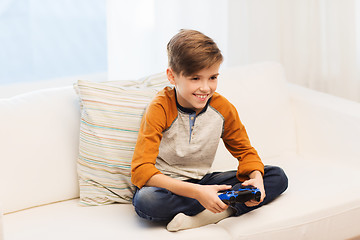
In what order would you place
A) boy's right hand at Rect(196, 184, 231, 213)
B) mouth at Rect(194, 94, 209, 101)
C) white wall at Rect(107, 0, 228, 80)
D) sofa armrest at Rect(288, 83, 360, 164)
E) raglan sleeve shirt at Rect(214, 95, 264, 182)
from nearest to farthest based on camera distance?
boy's right hand at Rect(196, 184, 231, 213) < mouth at Rect(194, 94, 209, 101) < raglan sleeve shirt at Rect(214, 95, 264, 182) < sofa armrest at Rect(288, 83, 360, 164) < white wall at Rect(107, 0, 228, 80)

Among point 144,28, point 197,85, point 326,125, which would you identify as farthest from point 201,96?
point 144,28

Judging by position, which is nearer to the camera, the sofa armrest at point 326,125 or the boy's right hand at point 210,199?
the boy's right hand at point 210,199

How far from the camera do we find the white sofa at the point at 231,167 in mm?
1521

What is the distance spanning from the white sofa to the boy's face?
387 mm

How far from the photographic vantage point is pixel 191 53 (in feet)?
4.93

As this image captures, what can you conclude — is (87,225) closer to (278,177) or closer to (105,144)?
(105,144)

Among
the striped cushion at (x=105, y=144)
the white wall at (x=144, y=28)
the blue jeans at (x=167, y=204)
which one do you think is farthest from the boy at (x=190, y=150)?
the white wall at (x=144, y=28)

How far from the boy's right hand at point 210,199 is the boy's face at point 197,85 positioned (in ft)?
0.87

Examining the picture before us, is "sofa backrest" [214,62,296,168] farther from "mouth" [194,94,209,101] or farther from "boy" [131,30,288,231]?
"mouth" [194,94,209,101]

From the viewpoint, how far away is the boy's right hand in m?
1.45

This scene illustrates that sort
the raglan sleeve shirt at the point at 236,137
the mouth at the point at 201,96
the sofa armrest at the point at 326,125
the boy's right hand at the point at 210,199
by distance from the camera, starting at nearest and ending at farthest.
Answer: the boy's right hand at the point at 210,199 < the mouth at the point at 201,96 < the raglan sleeve shirt at the point at 236,137 < the sofa armrest at the point at 326,125

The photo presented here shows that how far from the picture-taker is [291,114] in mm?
2197

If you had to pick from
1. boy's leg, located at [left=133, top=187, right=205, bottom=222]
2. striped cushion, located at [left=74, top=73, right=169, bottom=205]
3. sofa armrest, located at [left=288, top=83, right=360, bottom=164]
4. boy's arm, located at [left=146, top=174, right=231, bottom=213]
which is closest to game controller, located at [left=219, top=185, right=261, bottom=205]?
boy's arm, located at [left=146, top=174, right=231, bottom=213]

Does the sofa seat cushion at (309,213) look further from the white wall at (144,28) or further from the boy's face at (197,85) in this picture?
the white wall at (144,28)
